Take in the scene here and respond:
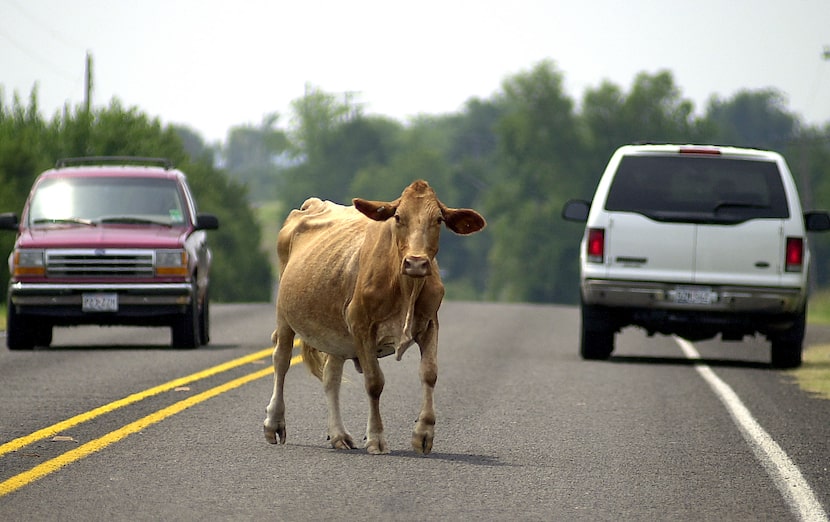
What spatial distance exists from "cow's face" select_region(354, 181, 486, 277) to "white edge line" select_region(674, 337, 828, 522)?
228 centimetres

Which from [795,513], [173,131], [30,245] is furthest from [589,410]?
[173,131]

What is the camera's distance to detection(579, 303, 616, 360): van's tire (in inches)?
677

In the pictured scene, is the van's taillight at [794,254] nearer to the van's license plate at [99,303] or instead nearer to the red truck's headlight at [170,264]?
the red truck's headlight at [170,264]

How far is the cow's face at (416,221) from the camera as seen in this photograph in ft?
30.1

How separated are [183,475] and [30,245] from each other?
31.7 feet

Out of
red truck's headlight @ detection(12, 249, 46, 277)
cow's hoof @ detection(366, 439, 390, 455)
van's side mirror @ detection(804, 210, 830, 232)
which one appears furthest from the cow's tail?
van's side mirror @ detection(804, 210, 830, 232)

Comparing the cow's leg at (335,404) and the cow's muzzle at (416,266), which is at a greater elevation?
the cow's muzzle at (416,266)

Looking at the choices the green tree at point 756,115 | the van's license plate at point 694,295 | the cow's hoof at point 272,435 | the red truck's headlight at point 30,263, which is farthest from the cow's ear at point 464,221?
the green tree at point 756,115

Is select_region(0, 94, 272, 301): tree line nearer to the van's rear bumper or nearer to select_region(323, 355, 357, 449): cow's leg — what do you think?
the van's rear bumper

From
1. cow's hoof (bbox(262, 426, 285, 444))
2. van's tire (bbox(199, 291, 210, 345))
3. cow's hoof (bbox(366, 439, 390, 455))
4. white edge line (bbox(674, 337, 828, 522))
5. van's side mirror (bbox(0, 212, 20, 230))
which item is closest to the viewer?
white edge line (bbox(674, 337, 828, 522))

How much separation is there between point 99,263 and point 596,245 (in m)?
5.45

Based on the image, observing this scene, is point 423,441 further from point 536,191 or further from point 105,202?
point 536,191

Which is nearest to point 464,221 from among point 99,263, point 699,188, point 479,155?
point 699,188

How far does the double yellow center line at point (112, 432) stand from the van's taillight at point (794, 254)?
5421mm
